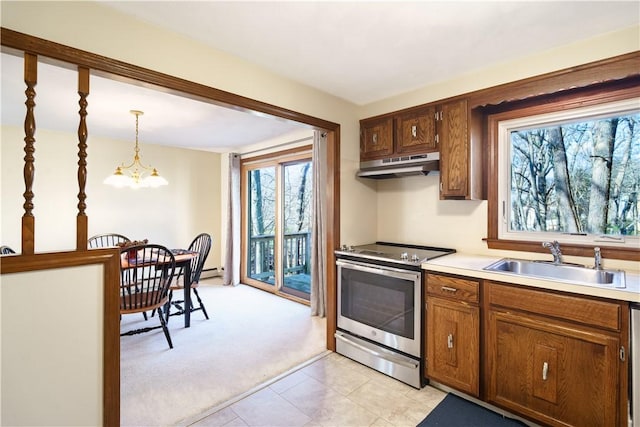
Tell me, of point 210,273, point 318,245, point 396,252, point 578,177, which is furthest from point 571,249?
point 210,273

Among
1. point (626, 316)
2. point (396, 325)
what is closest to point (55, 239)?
point (396, 325)

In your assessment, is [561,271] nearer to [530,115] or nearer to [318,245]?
[530,115]

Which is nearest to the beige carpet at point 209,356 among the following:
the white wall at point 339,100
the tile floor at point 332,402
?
the tile floor at point 332,402

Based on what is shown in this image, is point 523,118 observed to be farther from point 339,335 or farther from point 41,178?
point 41,178

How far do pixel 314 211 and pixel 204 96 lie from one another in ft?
7.19

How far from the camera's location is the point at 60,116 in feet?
11.5

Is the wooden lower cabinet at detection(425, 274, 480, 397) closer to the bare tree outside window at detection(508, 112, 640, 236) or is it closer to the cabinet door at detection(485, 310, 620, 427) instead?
the cabinet door at detection(485, 310, 620, 427)

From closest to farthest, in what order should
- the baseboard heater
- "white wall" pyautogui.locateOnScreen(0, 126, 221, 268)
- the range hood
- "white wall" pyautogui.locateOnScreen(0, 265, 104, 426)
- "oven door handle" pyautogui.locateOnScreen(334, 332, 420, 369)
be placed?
"white wall" pyautogui.locateOnScreen(0, 265, 104, 426) < "oven door handle" pyautogui.locateOnScreen(334, 332, 420, 369) < the range hood < "white wall" pyautogui.locateOnScreen(0, 126, 221, 268) < the baseboard heater

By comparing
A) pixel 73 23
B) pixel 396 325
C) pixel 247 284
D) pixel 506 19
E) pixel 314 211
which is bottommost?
pixel 247 284

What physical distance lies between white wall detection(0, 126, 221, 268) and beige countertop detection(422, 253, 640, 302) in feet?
12.6

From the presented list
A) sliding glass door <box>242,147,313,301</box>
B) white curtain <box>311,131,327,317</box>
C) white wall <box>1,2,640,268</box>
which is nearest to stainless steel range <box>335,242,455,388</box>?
white wall <box>1,2,640,268</box>

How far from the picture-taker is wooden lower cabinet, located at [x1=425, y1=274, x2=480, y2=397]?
2074mm

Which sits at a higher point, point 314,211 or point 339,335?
point 314,211

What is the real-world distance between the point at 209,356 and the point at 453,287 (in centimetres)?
225
